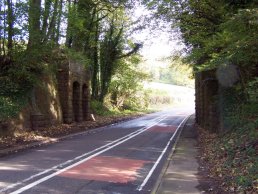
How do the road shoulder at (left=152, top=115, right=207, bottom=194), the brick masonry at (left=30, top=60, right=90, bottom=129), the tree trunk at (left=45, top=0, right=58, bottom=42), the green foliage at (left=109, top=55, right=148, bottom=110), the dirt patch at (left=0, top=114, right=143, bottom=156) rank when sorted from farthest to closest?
the green foliage at (left=109, top=55, right=148, bottom=110) < the brick masonry at (left=30, top=60, right=90, bottom=129) < the tree trunk at (left=45, top=0, right=58, bottom=42) < the dirt patch at (left=0, top=114, right=143, bottom=156) < the road shoulder at (left=152, top=115, right=207, bottom=194)

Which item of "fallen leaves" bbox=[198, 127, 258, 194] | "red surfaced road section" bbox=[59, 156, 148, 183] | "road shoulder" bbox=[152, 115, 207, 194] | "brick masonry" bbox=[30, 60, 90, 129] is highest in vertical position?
"brick masonry" bbox=[30, 60, 90, 129]

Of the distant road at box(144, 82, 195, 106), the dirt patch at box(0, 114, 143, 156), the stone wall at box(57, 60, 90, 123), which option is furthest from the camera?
the distant road at box(144, 82, 195, 106)

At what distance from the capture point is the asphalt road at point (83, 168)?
32.6ft

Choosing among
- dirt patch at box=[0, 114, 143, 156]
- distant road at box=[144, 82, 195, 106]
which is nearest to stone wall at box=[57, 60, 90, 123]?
dirt patch at box=[0, 114, 143, 156]

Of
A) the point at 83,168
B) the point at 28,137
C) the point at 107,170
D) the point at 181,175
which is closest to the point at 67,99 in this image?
the point at 28,137

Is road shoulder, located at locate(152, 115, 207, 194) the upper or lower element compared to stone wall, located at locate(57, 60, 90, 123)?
lower

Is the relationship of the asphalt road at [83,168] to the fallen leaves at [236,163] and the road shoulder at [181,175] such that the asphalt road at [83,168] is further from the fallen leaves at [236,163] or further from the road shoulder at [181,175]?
the fallen leaves at [236,163]

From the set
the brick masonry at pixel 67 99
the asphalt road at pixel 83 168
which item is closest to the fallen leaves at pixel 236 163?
the asphalt road at pixel 83 168

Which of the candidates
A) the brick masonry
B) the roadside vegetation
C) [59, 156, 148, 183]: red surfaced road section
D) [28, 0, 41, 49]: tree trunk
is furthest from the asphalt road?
the brick masonry

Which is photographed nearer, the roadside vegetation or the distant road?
the roadside vegetation

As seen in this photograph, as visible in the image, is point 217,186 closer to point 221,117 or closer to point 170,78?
point 221,117

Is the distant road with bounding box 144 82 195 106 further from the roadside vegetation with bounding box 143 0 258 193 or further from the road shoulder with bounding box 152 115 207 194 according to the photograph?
the road shoulder with bounding box 152 115 207 194

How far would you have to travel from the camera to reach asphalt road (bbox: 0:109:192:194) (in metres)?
9.92

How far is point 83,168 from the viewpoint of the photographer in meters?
12.6
